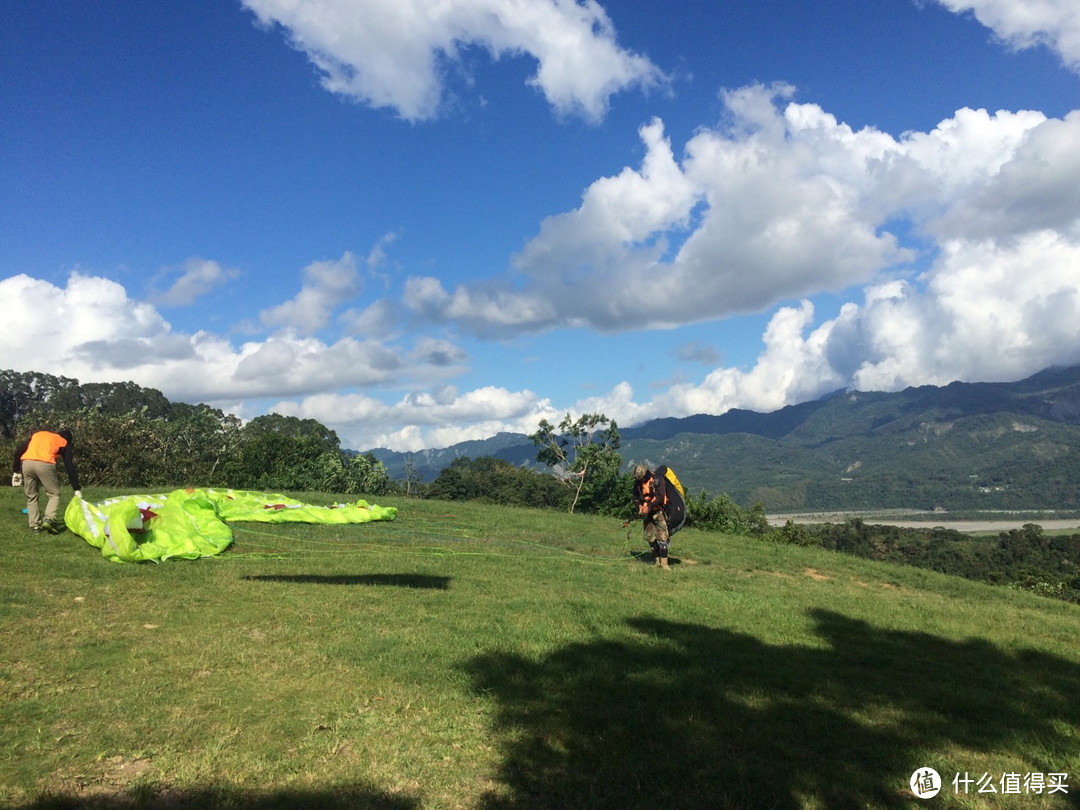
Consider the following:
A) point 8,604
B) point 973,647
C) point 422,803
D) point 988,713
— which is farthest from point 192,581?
point 973,647

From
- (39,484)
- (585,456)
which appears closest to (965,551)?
(585,456)

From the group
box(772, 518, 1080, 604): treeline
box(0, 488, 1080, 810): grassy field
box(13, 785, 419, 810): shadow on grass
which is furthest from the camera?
box(772, 518, 1080, 604): treeline

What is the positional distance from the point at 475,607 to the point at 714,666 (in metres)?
3.64

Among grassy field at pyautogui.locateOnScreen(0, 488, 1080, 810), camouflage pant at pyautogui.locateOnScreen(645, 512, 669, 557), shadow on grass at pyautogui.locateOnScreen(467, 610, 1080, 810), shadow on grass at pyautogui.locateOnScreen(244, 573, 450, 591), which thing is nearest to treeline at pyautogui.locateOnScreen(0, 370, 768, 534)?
camouflage pant at pyautogui.locateOnScreen(645, 512, 669, 557)

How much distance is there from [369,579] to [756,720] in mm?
7295

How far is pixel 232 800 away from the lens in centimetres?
418

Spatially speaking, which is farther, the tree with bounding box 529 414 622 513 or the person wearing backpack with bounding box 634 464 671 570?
the tree with bounding box 529 414 622 513

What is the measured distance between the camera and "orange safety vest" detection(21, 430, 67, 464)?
12711 mm

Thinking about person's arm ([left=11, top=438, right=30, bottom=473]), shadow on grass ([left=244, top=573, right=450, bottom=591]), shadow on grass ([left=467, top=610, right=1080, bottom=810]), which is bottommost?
shadow on grass ([left=467, top=610, right=1080, bottom=810])

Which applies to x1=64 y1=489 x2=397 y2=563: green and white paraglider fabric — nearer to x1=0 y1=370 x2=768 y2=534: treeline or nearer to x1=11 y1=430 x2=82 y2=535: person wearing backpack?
x1=11 y1=430 x2=82 y2=535: person wearing backpack

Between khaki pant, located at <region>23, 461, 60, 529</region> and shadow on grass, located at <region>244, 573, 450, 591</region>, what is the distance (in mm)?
5405

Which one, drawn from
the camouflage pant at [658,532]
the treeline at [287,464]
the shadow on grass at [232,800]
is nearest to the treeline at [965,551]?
the treeline at [287,464]

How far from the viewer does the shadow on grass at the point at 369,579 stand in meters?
10.7

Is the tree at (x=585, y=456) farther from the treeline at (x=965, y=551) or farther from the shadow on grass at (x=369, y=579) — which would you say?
the shadow on grass at (x=369, y=579)
